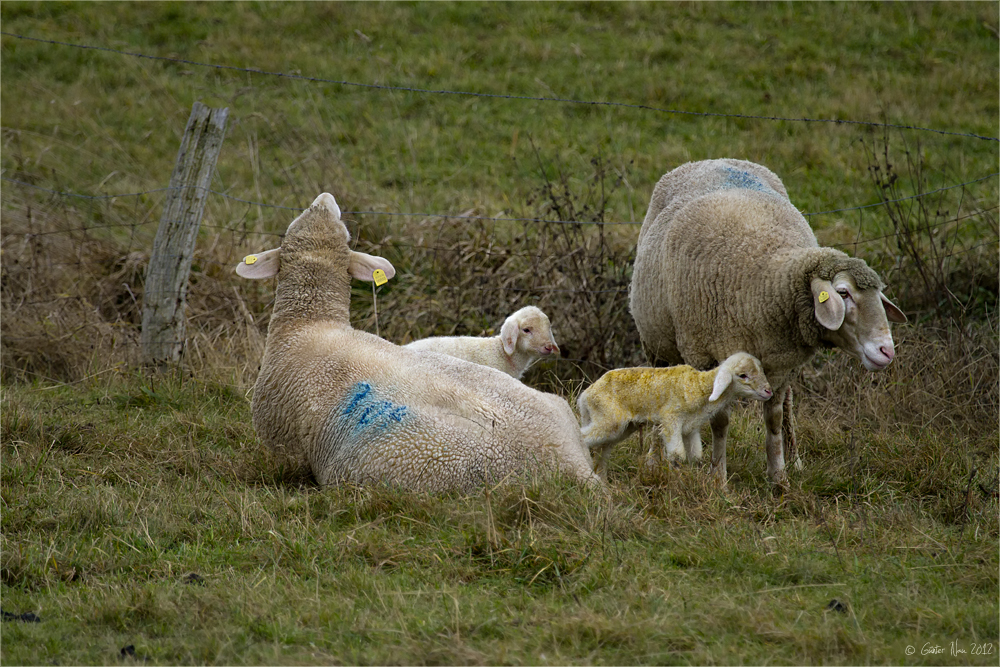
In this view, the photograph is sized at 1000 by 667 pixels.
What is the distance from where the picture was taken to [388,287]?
26.7 ft

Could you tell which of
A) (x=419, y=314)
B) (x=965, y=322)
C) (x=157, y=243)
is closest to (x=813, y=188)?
(x=965, y=322)

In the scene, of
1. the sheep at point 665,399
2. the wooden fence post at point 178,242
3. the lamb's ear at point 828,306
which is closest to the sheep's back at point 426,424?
the sheep at point 665,399

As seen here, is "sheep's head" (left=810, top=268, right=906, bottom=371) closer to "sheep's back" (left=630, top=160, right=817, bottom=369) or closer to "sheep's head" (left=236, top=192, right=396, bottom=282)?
"sheep's back" (left=630, top=160, right=817, bottom=369)

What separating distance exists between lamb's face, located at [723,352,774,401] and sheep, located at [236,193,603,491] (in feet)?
2.61

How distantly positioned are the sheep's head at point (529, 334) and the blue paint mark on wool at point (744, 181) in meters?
1.31

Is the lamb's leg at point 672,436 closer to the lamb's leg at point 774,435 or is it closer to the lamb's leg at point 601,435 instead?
the lamb's leg at point 601,435

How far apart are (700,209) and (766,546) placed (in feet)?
6.85

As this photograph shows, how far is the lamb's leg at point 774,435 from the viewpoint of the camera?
198 inches

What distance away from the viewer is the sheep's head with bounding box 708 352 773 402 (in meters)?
4.65

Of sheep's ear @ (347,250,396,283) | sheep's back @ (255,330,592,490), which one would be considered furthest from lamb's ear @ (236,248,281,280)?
sheep's back @ (255,330,592,490)

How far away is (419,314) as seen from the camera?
7.46m

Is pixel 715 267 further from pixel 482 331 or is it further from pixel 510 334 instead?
pixel 482 331

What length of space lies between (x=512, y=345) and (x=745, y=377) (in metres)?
1.49

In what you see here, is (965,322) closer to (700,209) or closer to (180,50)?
(700,209)
